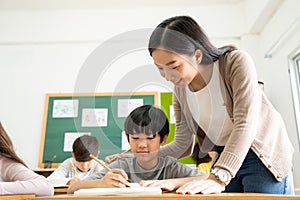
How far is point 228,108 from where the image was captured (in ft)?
3.07

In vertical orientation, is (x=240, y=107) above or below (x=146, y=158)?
above

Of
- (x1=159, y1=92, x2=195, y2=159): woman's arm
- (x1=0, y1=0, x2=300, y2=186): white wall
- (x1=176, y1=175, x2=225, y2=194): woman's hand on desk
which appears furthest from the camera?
(x1=0, y1=0, x2=300, y2=186): white wall

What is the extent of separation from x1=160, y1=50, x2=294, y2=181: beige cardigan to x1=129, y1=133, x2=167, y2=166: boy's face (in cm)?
48

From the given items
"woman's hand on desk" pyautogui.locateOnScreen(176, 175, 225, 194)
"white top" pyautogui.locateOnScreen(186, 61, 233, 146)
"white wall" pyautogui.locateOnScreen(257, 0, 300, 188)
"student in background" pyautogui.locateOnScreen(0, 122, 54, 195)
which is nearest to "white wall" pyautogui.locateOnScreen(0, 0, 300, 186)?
"white wall" pyautogui.locateOnScreen(257, 0, 300, 188)

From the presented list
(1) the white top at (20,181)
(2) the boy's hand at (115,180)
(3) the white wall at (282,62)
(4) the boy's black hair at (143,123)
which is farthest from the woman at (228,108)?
(3) the white wall at (282,62)

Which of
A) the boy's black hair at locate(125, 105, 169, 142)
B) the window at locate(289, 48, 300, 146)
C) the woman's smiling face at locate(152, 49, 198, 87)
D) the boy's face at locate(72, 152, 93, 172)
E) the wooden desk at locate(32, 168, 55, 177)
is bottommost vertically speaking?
the wooden desk at locate(32, 168, 55, 177)

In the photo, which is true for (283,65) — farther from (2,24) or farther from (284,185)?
(2,24)

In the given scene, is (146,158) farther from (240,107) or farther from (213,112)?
(240,107)

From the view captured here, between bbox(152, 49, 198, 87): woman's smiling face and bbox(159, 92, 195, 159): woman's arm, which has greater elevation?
bbox(152, 49, 198, 87): woman's smiling face

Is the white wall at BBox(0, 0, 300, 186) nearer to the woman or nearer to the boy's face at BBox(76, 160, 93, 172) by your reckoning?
the boy's face at BBox(76, 160, 93, 172)

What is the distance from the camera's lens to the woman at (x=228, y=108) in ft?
2.73

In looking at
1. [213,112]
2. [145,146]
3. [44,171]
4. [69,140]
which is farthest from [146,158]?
[69,140]

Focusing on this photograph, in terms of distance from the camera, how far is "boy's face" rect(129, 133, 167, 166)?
131 centimetres

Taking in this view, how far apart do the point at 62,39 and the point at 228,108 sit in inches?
111
